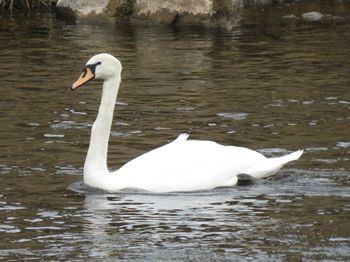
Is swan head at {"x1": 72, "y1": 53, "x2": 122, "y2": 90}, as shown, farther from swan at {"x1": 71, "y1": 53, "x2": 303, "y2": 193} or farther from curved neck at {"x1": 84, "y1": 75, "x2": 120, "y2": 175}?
curved neck at {"x1": 84, "y1": 75, "x2": 120, "y2": 175}

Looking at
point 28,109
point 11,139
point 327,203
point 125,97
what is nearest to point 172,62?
point 125,97

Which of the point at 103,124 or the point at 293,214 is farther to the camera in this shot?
the point at 103,124

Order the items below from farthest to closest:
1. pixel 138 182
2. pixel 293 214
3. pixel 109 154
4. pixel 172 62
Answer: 1. pixel 172 62
2. pixel 109 154
3. pixel 138 182
4. pixel 293 214

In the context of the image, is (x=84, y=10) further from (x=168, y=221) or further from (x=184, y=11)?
(x=168, y=221)

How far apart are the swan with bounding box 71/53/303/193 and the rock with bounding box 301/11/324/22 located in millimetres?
13670

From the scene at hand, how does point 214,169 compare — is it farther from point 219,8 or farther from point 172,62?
point 219,8

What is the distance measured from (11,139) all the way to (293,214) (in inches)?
179

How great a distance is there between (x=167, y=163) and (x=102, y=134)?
33.3 inches

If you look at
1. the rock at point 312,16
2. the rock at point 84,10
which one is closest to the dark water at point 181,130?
the rock at point 312,16

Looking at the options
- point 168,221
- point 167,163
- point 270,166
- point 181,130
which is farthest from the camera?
point 181,130

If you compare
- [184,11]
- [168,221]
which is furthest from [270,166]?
[184,11]

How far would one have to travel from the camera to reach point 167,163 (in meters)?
11.8

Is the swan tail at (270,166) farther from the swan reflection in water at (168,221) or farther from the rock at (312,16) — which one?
the rock at (312,16)

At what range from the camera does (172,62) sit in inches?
797
